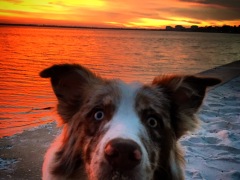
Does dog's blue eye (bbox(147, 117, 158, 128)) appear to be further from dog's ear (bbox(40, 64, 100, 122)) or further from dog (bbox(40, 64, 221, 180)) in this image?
dog's ear (bbox(40, 64, 100, 122))

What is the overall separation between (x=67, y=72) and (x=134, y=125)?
1413 mm

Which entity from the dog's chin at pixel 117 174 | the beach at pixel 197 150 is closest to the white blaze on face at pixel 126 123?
the dog's chin at pixel 117 174

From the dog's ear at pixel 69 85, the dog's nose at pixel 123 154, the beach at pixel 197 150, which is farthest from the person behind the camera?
the beach at pixel 197 150

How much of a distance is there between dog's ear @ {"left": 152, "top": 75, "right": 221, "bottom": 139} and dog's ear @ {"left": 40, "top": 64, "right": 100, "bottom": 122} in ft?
3.38

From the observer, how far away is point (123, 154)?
10.9ft

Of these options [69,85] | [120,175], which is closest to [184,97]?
[69,85]

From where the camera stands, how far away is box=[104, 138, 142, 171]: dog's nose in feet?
10.9

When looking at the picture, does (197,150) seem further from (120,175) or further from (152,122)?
(120,175)

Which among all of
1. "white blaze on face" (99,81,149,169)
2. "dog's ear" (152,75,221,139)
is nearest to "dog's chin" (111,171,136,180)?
"white blaze on face" (99,81,149,169)

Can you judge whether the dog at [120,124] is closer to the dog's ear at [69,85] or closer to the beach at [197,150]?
the dog's ear at [69,85]

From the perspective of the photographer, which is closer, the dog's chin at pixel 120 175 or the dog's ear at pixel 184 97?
the dog's chin at pixel 120 175

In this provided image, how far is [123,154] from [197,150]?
4780 millimetres

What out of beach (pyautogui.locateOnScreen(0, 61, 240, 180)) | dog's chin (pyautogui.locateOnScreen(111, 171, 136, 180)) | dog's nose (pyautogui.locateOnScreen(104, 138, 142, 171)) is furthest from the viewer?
beach (pyautogui.locateOnScreen(0, 61, 240, 180))

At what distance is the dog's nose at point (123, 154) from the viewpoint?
3311mm
